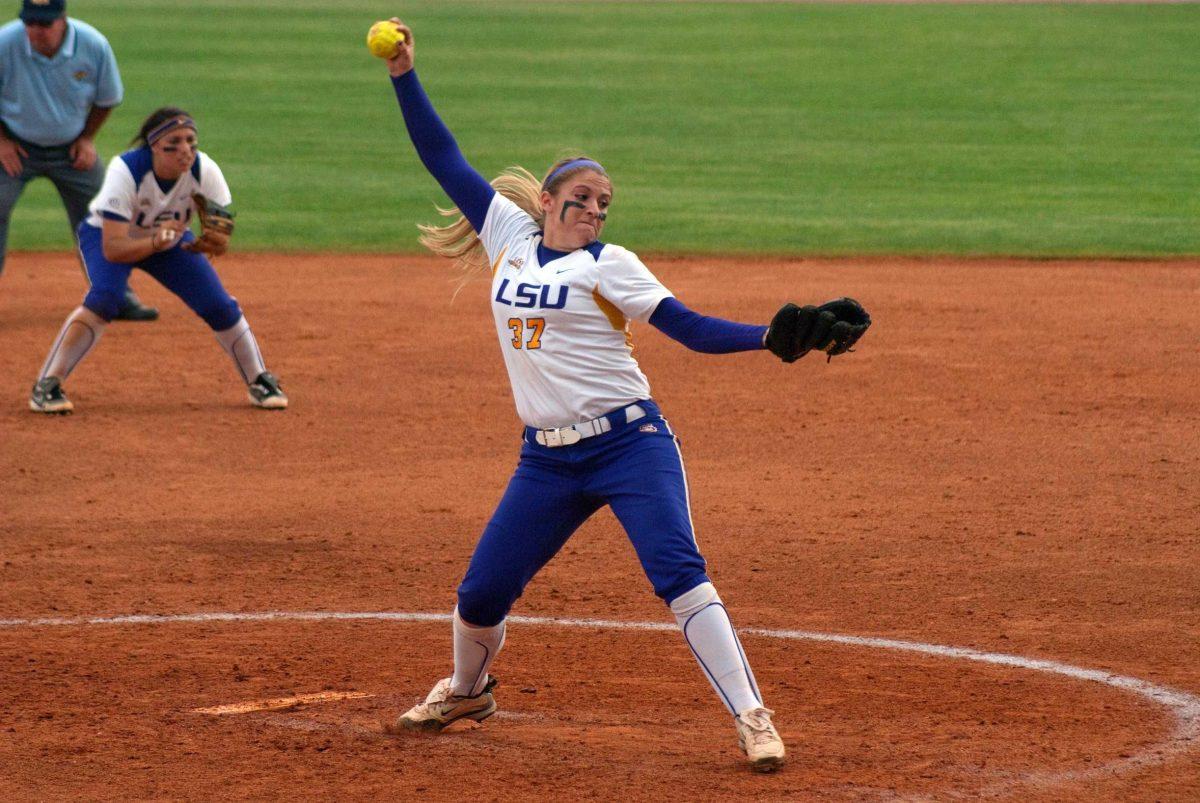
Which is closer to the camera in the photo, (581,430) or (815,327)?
(815,327)

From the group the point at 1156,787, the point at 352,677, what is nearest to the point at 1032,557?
the point at 1156,787

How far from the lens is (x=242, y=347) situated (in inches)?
438

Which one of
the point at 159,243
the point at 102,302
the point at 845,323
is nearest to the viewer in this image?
the point at 845,323

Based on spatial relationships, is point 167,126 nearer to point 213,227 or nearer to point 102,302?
point 213,227

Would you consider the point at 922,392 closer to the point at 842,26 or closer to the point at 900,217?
the point at 900,217

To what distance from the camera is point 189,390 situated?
38.8 ft

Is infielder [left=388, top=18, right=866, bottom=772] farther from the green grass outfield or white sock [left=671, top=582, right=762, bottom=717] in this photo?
the green grass outfield

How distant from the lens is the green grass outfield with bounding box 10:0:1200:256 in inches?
717

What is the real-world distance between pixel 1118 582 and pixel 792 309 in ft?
10.5

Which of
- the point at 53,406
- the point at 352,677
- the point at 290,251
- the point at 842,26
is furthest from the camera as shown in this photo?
the point at 842,26

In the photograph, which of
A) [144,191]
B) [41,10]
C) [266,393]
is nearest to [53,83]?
[41,10]

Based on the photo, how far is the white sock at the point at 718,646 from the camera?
5.56 meters

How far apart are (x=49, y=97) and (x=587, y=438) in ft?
28.2

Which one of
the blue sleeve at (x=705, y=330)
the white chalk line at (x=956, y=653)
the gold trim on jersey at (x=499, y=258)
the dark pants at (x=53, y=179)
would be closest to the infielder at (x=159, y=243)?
the dark pants at (x=53, y=179)
